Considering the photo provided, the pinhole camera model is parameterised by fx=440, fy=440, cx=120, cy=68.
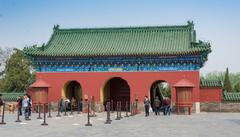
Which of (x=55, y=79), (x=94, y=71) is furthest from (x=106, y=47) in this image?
(x=55, y=79)

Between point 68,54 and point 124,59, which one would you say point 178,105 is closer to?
point 124,59

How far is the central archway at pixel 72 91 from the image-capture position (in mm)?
38625

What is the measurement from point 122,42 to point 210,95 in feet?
29.5

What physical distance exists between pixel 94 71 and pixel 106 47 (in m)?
2.59

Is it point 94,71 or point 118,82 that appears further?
point 118,82

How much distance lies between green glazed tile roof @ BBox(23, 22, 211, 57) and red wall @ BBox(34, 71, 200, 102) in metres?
1.75

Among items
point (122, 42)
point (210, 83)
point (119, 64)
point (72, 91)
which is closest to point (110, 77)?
point (119, 64)

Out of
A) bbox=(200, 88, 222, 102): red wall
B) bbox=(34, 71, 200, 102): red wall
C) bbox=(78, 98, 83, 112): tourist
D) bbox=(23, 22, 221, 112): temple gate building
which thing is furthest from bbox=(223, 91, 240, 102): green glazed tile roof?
bbox=(78, 98, 83, 112): tourist

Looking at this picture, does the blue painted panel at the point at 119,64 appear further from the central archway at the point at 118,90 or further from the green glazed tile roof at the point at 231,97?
the green glazed tile roof at the point at 231,97

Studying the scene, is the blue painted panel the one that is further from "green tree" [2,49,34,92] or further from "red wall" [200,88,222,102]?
"green tree" [2,49,34,92]

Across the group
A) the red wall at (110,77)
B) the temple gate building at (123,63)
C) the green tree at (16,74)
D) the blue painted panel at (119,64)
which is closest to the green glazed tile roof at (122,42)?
the temple gate building at (123,63)

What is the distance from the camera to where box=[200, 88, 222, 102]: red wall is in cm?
3612

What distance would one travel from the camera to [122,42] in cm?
3909

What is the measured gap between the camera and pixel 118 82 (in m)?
40.7
